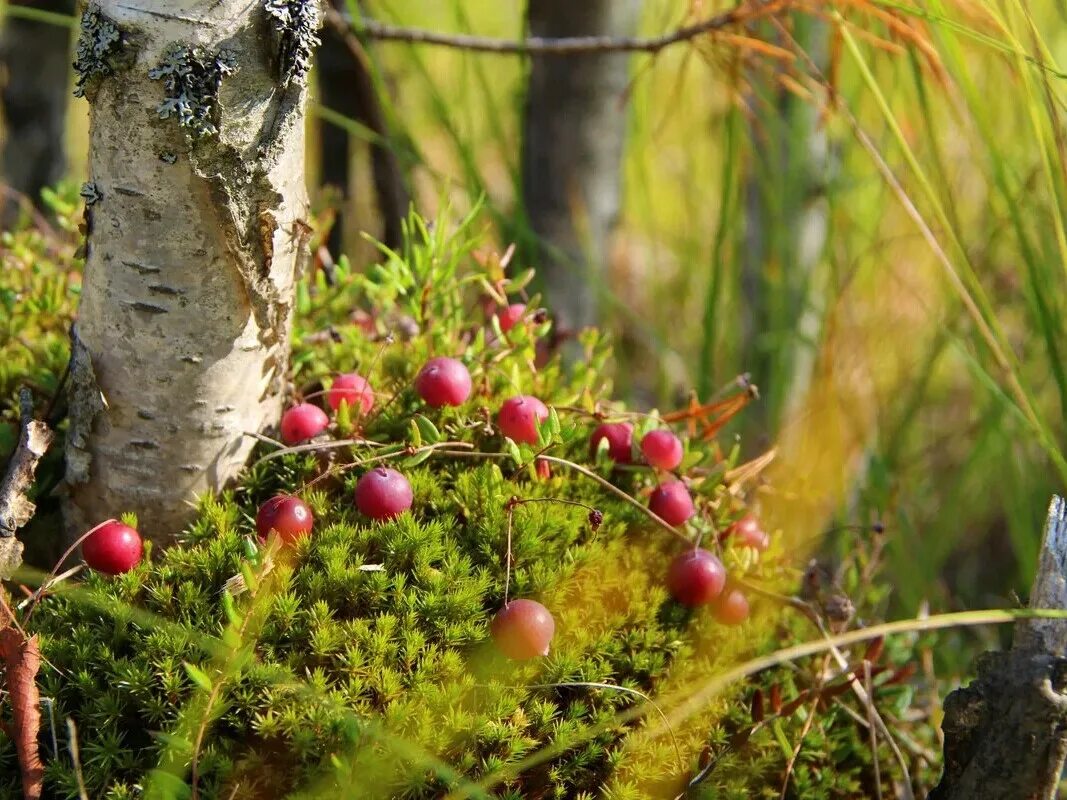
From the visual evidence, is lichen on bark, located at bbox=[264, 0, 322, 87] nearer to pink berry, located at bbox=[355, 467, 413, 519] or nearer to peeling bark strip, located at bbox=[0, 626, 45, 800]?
pink berry, located at bbox=[355, 467, 413, 519]

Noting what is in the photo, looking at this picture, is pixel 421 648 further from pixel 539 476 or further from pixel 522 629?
pixel 539 476

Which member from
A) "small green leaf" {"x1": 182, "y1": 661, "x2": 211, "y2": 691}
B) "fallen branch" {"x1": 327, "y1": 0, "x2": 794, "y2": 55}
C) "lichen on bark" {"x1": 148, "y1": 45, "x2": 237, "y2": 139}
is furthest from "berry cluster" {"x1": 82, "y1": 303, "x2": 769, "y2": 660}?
"fallen branch" {"x1": 327, "y1": 0, "x2": 794, "y2": 55}

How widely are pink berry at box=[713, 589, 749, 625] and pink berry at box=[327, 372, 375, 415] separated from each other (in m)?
0.61

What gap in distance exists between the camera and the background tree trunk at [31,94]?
2.74 metres

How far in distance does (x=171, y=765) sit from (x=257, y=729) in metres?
0.10

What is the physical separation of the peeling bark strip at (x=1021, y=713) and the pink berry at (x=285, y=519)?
2.88 feet

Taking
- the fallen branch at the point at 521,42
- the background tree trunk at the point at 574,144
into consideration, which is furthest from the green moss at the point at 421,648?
the background tree trunk at the point at 574,144

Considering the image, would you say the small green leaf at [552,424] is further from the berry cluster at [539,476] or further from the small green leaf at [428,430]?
the small green leaf at [428,430]

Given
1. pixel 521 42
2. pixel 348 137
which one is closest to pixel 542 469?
pixel 521 42

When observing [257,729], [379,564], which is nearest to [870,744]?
[379,564]

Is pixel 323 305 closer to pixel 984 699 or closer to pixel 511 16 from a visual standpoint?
pixel 984 699

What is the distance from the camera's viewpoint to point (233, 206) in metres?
1.26

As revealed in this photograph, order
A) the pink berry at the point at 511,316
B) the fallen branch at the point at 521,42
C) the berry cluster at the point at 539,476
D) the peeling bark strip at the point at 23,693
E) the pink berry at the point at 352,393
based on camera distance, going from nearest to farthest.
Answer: the peeling bark strip at the point at 23,693 → the berry cluster at the point at 539,476 → the pink berry at the point at 352,393 → the pink berry at the point at 511,316 → the fallen branch at the point at 521,42

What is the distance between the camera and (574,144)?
255 centimetres
